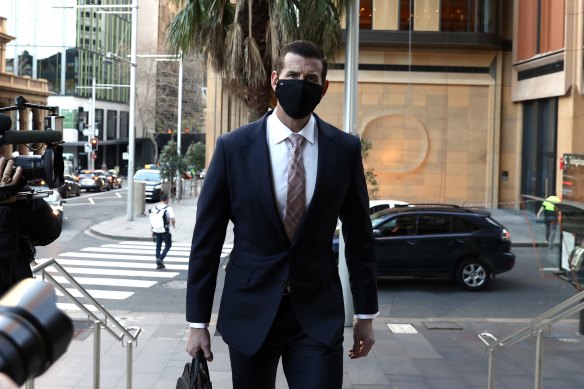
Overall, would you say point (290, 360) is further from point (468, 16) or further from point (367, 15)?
point (468, 16)

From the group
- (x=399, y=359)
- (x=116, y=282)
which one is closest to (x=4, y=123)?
(x=399, y=359)

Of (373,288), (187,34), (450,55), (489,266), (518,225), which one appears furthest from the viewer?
(450,55)

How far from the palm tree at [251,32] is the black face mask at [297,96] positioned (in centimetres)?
794

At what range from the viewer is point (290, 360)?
3.57 m

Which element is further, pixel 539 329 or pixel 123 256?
pixel 123 256

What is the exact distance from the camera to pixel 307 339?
351 centimetres

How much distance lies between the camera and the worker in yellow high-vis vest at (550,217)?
12.1 meters

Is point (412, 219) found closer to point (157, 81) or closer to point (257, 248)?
point (257, 248)

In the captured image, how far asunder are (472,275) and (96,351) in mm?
9501

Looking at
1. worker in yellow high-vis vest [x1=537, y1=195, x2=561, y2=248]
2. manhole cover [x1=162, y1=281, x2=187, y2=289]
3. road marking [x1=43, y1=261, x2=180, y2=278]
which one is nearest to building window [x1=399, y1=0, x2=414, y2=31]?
road marking [x1=43, y1=261, x2=180, y2=278]

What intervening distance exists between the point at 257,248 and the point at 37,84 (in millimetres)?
57303

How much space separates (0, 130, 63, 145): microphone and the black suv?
35.8 ft

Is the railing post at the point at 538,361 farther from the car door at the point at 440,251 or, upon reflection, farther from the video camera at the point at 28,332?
the car door at the point at 440,251

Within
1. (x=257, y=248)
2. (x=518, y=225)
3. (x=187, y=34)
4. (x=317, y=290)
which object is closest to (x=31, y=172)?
(x=257, y=248)
